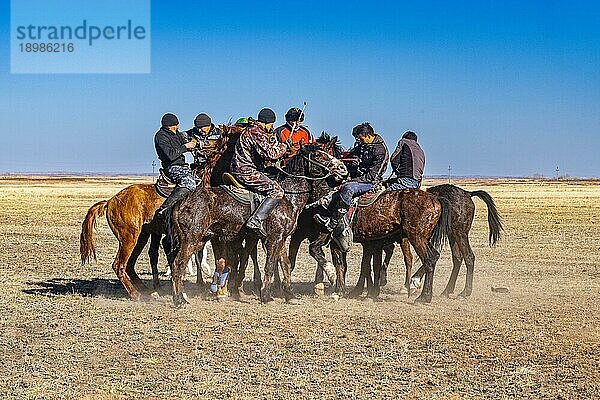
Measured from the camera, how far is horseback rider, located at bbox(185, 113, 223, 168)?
1305cm

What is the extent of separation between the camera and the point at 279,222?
1223 centimetres

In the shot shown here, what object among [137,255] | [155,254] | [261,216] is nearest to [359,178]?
[261,216]

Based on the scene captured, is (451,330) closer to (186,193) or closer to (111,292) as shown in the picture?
(186,193)

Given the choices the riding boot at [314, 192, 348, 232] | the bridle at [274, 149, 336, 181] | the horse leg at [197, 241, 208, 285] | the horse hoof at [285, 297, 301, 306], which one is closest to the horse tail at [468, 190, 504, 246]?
the riding boot at [314, 192, 348, 232]

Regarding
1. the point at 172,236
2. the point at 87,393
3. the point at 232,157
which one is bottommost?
the point at 87,393

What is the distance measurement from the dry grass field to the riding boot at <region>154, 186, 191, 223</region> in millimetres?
1450

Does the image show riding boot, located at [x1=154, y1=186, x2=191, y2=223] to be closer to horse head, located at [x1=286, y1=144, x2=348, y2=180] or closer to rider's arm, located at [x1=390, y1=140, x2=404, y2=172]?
horse head, located at [x1=286, y1=144, x2=348, y2=180]

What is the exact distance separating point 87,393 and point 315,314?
Result: 462 centimetres

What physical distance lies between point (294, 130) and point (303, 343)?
474 centimetres

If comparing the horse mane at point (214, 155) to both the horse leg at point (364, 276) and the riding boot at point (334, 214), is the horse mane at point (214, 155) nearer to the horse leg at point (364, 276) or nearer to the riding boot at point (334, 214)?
the riding boot at point (334, 214)

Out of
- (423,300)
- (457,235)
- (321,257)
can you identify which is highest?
(457,235)

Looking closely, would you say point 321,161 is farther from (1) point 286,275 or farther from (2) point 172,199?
(2) point 172,199

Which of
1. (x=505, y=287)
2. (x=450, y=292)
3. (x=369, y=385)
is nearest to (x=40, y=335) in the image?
(x=369, y=385)

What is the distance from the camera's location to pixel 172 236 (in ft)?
39.7
